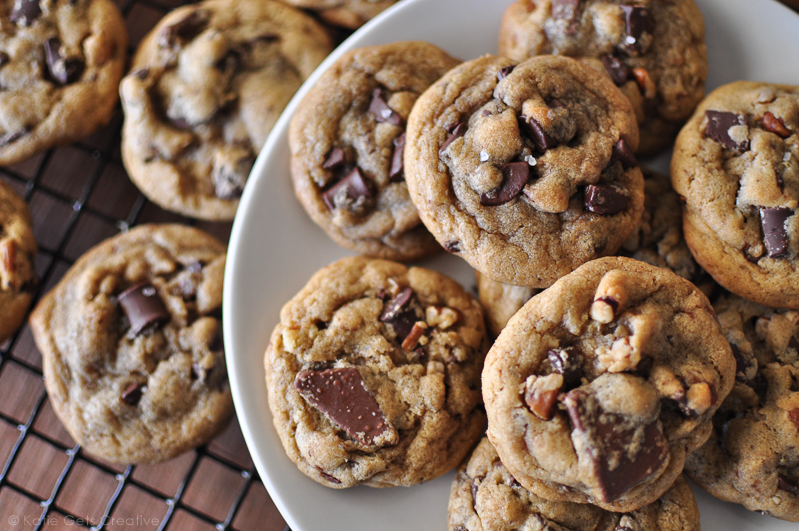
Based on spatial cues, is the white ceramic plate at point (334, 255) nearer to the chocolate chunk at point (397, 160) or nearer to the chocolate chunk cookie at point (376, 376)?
the chocolate chunk cookie at point (376, 376)

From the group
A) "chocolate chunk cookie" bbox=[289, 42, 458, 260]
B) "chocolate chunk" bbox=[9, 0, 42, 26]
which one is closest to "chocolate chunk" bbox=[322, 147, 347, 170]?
"chocolate chunk cookie" bbox=[289, 42, 458, 260]

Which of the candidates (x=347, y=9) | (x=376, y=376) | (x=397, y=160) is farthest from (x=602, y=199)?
(x=347, y=9)

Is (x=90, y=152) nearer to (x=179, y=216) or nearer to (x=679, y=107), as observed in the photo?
(x=179, y=216)

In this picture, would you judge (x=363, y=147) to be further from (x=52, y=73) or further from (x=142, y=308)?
(x=52, y=73)

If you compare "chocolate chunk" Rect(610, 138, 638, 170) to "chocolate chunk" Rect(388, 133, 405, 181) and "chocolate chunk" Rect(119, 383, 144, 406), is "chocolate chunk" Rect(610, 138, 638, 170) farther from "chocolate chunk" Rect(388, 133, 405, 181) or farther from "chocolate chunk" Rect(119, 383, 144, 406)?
"chocolate chunk" Rect(119, 383, 144, 406)

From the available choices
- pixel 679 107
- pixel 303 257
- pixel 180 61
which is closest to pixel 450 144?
pixel 303 257

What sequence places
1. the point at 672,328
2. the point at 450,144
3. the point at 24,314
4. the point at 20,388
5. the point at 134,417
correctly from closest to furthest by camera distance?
the point at 672,328 < the point at 450,144 < the point at 134,417 < the point at 24,314 < the point at 20,388
